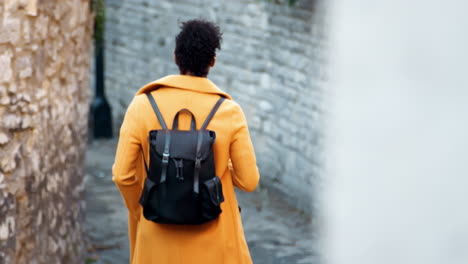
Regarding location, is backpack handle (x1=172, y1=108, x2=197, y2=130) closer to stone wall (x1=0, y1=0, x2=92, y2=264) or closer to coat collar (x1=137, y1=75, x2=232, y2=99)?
coat collar (x1=137, y1=75, x2=232, y2=99)

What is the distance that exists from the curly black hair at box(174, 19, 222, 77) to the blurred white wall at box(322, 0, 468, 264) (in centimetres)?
90

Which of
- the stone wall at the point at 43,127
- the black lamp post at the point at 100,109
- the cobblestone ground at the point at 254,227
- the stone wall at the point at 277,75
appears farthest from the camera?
the black lamp post at the point at 100,109

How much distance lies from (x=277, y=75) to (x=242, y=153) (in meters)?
5.08

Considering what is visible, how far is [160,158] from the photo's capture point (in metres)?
3.43

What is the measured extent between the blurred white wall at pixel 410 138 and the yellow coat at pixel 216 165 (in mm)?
752

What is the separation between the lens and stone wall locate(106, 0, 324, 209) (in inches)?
311

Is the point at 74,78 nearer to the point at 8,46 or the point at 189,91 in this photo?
the point at 8,46

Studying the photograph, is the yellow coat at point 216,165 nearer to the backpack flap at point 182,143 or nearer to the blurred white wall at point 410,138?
the backpack flap at point 182,143

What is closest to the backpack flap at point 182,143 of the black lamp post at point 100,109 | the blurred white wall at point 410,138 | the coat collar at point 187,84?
the coat collar at point 187,84

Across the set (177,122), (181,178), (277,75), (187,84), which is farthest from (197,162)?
(277,75)

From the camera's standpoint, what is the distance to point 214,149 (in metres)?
3.56

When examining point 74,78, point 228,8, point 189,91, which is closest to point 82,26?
point 74,78

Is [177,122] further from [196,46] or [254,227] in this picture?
[254,227]

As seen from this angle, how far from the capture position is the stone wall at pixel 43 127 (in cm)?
438
